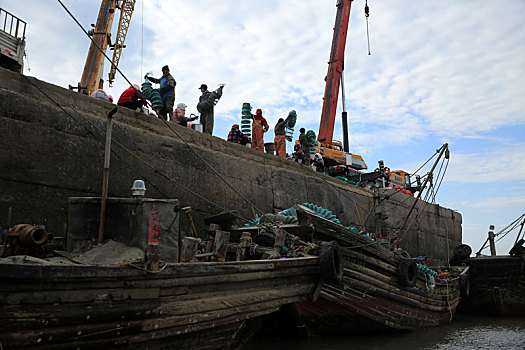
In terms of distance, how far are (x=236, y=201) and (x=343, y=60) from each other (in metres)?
13.1

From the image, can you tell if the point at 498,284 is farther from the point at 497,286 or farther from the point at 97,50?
the point at 97,50

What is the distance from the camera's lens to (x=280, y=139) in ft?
42.5

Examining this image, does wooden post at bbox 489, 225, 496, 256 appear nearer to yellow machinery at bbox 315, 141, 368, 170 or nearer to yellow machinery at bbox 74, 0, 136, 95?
yellow machinery at bbox 315, 141, 368, 170

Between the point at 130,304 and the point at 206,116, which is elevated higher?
the point at 206,116

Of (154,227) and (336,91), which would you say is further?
(336,91)

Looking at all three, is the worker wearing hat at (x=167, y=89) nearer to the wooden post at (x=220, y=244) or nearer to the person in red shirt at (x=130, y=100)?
the person in red shirt at (x=130, y=100)

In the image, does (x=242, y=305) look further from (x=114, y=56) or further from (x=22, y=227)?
(x=114, y=56)

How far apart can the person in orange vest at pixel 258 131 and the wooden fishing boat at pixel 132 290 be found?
20.8ft

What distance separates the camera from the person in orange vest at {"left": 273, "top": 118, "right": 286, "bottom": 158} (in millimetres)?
12898

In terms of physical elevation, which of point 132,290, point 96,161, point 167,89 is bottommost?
point 132,290

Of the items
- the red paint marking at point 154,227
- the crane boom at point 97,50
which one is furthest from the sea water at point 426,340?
the crane boom at point 97,50

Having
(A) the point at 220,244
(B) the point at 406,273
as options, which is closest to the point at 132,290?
(A) the point at 220,244

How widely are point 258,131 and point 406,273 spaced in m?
5.72

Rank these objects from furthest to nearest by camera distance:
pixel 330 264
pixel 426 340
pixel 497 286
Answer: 1. pixel 497 286
2. pixel 426 340
3. pixel 330 264
